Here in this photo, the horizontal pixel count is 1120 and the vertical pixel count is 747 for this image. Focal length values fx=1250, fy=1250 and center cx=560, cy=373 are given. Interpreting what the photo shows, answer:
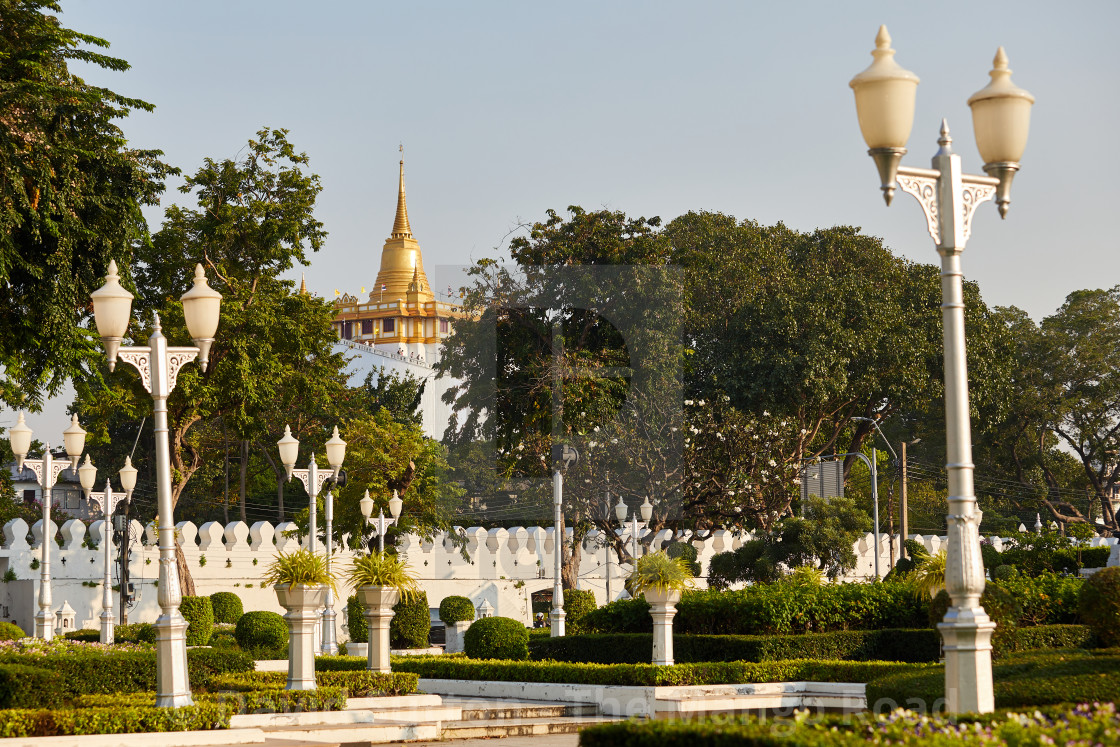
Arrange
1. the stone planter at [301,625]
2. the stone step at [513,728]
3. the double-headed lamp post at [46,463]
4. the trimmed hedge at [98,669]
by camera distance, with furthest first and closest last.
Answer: the double-headed lamp post at [46,463] → the stone planter at [301,625] → the stone step at [513,728] → the trimmed hedge at [98,669]

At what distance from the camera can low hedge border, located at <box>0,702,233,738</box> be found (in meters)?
10.7

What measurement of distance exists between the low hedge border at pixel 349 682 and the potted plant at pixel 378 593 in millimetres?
708

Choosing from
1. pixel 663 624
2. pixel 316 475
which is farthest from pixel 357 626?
pixel 663 624

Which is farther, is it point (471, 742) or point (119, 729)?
point (471, 742)

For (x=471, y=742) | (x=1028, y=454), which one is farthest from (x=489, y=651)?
(x=1028, y=454)

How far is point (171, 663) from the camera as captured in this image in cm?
1112

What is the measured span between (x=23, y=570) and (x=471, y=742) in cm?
1986

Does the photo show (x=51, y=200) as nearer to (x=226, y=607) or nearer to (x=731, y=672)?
(x=731, y=672)

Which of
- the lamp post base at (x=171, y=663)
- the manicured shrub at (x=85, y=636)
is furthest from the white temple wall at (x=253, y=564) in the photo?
the lamp post base at (x=171, y=663)

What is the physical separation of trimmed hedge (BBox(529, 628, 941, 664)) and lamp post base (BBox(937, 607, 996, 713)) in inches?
385

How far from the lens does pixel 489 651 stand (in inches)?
806

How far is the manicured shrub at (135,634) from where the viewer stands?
78.1ft

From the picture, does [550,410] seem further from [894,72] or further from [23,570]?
[894,72]

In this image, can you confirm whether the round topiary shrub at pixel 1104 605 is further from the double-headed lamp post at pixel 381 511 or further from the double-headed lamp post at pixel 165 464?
the double-headed lamp post at pixel 381 511
